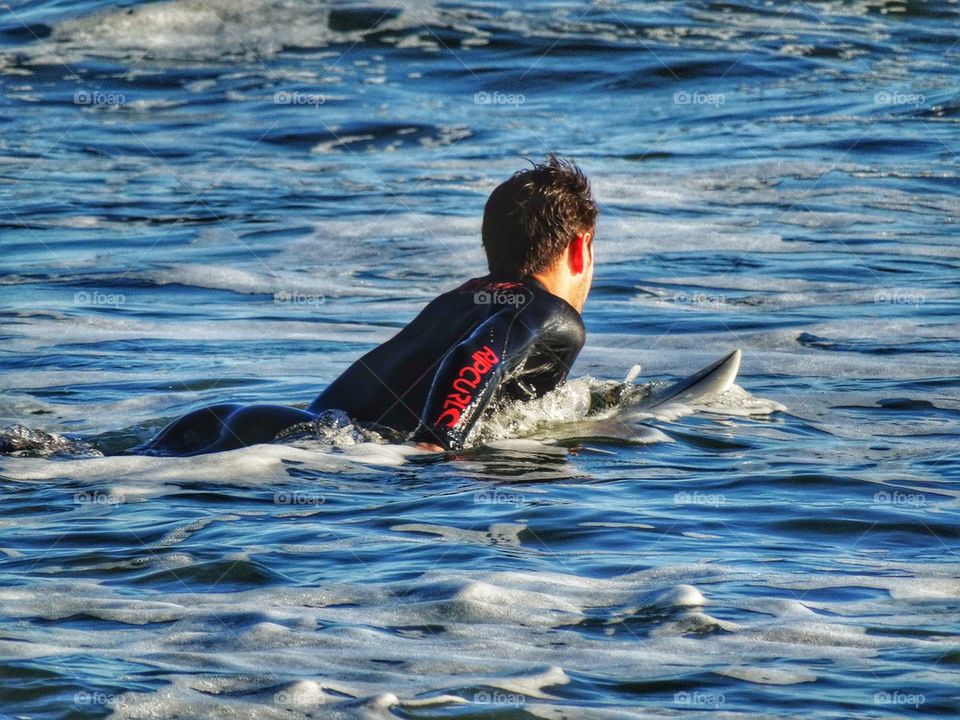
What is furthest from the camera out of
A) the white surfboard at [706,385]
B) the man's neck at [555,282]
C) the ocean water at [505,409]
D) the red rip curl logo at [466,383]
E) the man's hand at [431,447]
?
the white surfboard at [706,385]

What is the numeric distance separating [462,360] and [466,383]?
10cm

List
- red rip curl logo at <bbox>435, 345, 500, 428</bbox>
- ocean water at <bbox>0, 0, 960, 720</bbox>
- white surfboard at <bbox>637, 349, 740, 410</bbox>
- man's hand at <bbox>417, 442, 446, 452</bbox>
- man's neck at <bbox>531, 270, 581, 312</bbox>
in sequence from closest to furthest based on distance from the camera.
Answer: ocean water at <bbox>0, 0, 960, 720</bbox> → red rip curl logo at <bbox>435, 345, 500, 428</bbox> → man's hand at <bbox>417, 442, 446, 452</bbox> → man's neck at <bbox>531, 270, 581, 312</bbox> → white surfboard at <bbox>637, 349, 740, 410</bbox>

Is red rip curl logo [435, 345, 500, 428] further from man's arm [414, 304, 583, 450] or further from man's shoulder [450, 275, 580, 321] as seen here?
man's shoulder [450, 275, 580, 321]

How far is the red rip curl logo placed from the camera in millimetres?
5801

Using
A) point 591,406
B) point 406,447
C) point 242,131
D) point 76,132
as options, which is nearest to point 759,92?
point 242,131

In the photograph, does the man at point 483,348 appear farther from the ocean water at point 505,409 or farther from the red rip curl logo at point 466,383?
the ocean water at point 505,409

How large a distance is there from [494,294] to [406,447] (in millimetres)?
760

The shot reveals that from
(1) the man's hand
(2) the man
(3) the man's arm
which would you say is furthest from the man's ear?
(1) the man's hand

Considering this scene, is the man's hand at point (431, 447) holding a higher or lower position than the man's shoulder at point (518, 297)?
lower

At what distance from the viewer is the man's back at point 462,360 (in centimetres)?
585

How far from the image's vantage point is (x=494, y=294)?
6.11m

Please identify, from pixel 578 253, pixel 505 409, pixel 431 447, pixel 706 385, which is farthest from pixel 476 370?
pixel 706 385

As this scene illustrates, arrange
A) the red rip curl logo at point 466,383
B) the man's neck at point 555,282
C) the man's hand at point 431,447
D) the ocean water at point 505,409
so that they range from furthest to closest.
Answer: the man's neck at point 555,282
the man's hand at point 431,447
the red rip curl logo at point 466,383
the ocean water at point 505,409

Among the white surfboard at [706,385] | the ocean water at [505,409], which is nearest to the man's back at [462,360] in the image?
the ocean water at [505,409]
